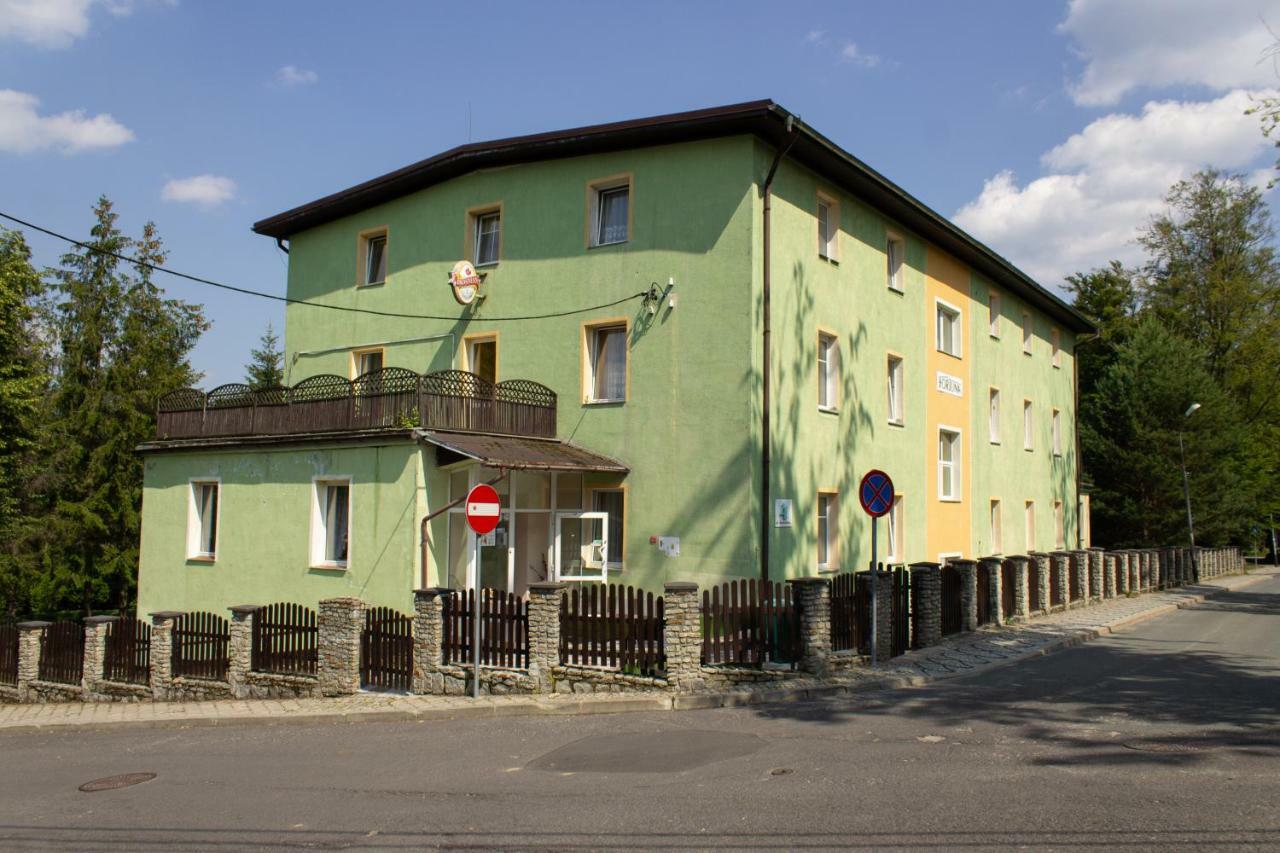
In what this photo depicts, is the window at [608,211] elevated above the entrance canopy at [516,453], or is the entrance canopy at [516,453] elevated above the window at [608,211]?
the window at [608,211]

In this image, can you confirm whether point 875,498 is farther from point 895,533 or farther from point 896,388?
point 896,388

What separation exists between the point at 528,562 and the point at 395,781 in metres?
10.1

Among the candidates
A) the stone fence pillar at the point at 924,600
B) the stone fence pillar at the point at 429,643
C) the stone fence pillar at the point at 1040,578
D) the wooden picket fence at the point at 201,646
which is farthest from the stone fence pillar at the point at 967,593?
the wooden picket fence at the point at 201,646

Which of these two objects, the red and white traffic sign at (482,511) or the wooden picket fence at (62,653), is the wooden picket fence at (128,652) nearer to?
the wooden picket fence at (62,653)

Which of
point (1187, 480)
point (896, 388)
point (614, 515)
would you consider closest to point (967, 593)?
point (896, 388)

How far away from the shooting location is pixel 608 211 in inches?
751

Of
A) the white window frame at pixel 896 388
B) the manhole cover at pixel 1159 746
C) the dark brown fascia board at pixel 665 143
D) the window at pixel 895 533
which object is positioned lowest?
the manhole cover at pixel 1159 746

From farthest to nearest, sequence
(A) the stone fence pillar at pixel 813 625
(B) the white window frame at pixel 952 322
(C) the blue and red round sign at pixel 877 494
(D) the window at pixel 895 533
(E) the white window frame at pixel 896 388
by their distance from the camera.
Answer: (B) the white window frame at pixel 952 322 < (E) the white window frame at pixel 896 388 < (D) the window at pixel 895 533 < (C) the blue and red round sign at pixel 877 494 < (A) the stone fence pillar at pixel 813 625

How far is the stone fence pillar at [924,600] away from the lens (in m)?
15.7

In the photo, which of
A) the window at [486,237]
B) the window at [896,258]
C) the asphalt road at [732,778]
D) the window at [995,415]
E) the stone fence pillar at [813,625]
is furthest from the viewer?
the window at [995,415]

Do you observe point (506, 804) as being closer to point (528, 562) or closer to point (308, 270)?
point (528, 562)

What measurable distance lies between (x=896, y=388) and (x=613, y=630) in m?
12.0

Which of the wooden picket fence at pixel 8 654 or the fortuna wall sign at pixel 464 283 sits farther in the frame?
the fortuna wall sign at pixel 464 283

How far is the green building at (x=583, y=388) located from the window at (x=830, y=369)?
5 centimetres
